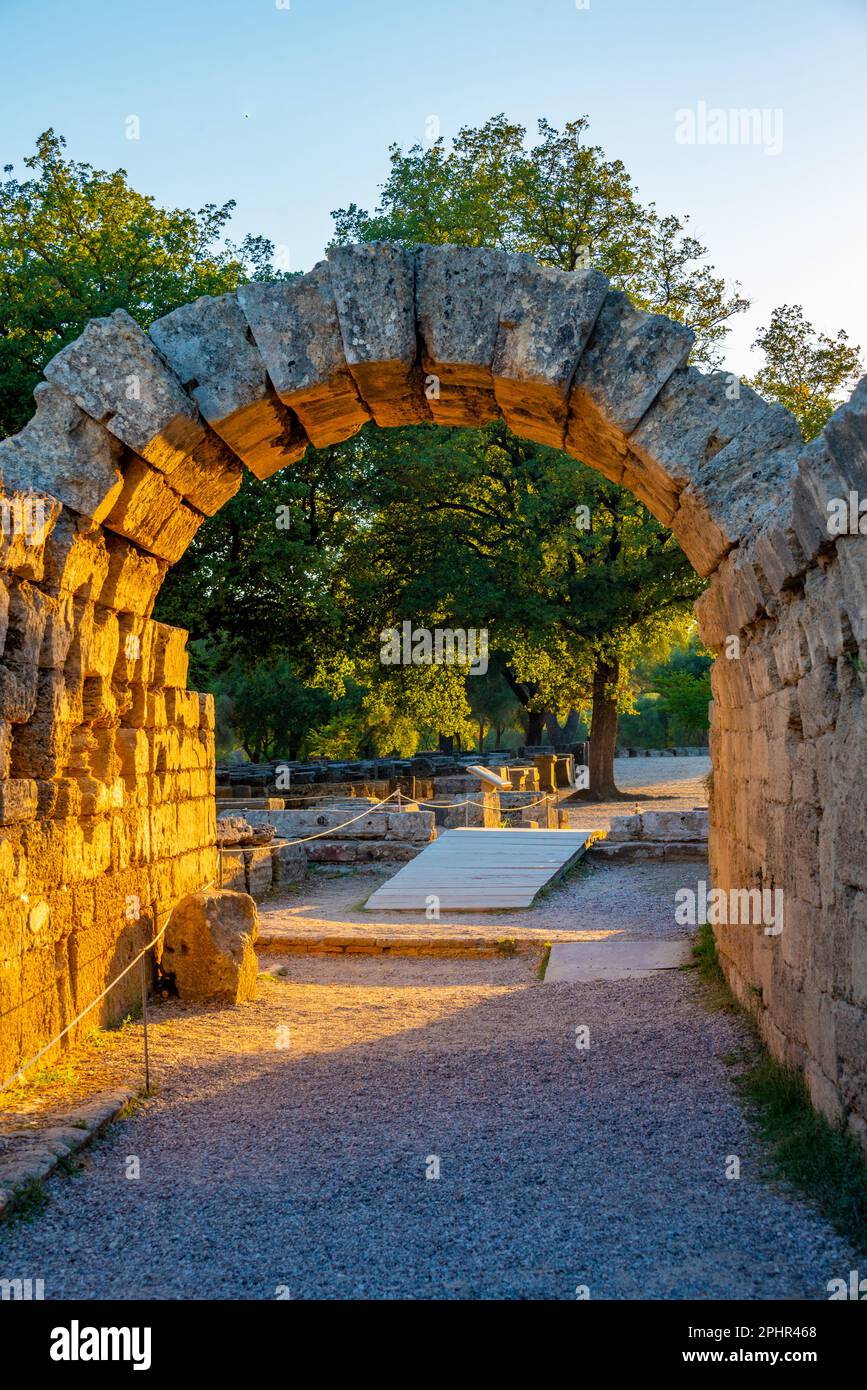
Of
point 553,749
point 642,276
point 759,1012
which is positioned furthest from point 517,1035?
point 553,749

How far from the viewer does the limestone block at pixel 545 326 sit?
6766 mm

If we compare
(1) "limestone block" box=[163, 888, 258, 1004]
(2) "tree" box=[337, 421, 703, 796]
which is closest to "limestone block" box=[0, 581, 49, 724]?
(1) "limestone block" box=[163, 888, 258, 1004]

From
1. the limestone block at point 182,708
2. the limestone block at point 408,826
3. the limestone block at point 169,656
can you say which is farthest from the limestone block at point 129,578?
the limestone block at point 408,826

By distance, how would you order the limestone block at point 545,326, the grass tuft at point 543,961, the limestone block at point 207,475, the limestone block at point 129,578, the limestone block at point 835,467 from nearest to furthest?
the limestone block at point 835,467, the limestone block at point 545,326, the limestone block at point 129,578, the limestone block at point 207,475, the grass tuft at point 543,961

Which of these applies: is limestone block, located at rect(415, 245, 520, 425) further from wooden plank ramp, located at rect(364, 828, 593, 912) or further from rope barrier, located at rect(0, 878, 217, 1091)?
wooden plank ramp, located at rect(364, 828, 593, 912)

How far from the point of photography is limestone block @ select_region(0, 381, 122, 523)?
21.2 ft

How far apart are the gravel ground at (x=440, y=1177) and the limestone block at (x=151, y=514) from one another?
3.02m

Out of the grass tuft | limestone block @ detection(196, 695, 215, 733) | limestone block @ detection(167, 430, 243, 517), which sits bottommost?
the grass tuft

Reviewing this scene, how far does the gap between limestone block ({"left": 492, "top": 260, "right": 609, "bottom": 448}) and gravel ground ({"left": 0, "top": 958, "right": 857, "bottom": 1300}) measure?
12.5ft

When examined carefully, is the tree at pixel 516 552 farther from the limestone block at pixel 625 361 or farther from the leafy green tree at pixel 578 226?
the limestone block at pixel 625 361
